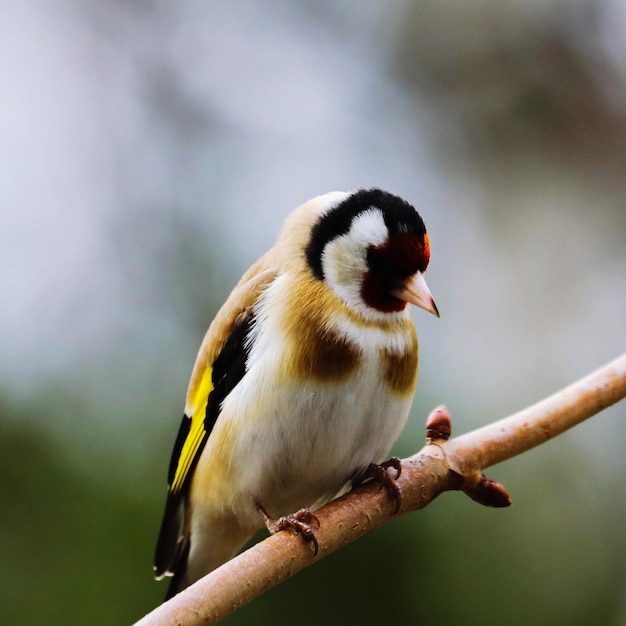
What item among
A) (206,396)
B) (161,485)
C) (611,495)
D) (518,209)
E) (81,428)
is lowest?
(611,495)

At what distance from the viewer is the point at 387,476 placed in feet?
5.65

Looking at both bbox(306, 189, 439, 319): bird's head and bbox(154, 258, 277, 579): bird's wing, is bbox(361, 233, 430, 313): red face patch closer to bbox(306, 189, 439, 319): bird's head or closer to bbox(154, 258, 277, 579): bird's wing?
bbox(306, 189, 439, 319): bird's head

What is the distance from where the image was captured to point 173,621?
1.29 m

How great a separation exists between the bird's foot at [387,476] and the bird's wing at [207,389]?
0.33 m

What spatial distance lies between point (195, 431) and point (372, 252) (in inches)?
23.2

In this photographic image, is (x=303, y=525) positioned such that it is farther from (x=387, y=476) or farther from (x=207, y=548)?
(x=207, y=548)

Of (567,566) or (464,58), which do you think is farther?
(464,58)

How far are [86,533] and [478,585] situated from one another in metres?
1.17

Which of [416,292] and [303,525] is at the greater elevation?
[416,292]

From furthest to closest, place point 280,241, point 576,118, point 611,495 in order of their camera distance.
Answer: point 576,118, point 611,495, point 280,241

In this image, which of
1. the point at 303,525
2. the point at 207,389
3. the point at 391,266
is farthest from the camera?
the point at 207,389

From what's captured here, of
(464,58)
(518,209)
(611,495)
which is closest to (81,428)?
(611,495)

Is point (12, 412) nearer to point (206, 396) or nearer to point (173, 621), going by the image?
point (206, 396)

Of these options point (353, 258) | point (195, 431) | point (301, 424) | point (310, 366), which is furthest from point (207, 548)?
point (353, 258)
